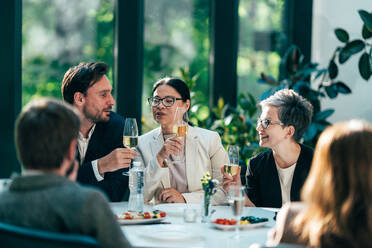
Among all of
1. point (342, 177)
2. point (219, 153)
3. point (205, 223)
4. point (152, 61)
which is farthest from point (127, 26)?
point (342, 177)

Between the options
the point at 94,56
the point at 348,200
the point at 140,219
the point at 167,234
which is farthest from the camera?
the point at 94,56

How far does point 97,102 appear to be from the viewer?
3084 millimetres

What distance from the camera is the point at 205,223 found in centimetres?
221

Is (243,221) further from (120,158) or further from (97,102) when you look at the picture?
(97,102)

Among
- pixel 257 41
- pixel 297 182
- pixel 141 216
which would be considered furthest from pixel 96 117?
pixel 257 41

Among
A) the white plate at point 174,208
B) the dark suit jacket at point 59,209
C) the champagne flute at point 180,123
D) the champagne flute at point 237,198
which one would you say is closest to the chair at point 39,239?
the dark suit jacket at point 59,209

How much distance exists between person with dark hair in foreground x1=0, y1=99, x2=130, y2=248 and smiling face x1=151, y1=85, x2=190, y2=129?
160cm

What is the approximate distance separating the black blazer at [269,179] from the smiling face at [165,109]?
1.91ft

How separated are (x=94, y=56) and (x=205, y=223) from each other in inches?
98.3

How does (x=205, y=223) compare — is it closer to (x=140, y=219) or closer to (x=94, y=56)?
(x=140, y=219)

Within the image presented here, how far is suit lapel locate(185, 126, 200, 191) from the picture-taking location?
3020 millimetres

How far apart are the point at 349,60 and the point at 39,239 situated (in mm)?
3971

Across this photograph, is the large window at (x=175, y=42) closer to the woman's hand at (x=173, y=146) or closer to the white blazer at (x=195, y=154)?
the white blazer at (x=195, y=154)

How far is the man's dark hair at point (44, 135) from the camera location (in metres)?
1.42
